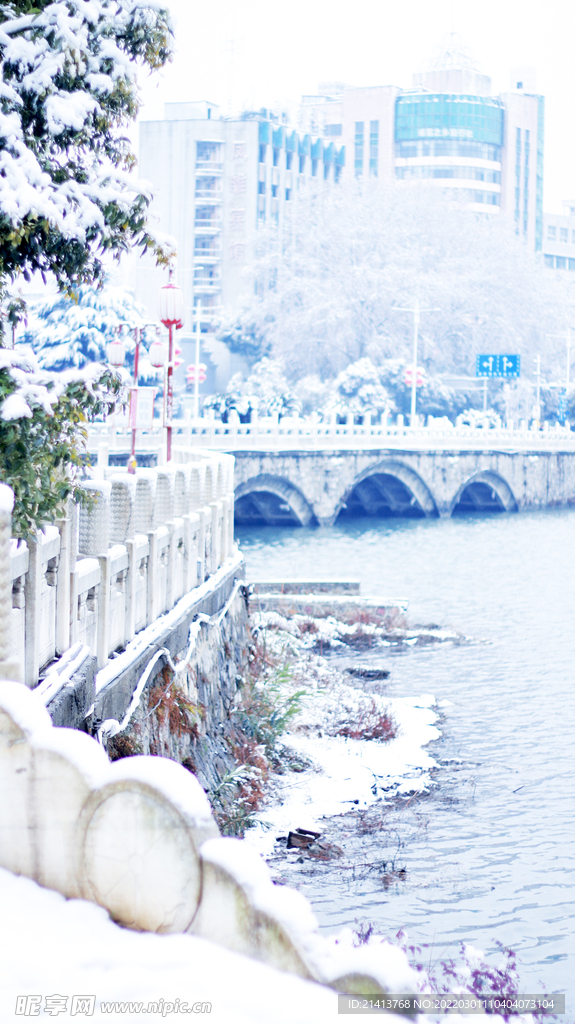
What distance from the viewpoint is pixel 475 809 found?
1335cm

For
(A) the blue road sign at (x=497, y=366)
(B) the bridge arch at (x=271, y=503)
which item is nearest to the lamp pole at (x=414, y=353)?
(A) the blue road sign at (x=497, y=366)

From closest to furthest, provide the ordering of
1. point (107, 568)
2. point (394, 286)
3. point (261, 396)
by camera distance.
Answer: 1. point (107, 568)
2. point (261, 396)
3. point (394, 286)

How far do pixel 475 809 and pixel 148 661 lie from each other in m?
5.13

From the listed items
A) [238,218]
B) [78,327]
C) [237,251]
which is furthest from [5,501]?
[238,218]

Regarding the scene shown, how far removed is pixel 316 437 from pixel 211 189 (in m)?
53.4

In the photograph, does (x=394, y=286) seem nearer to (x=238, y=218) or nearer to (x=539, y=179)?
(x=238, y=218)

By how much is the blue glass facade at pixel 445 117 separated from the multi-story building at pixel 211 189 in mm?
26241

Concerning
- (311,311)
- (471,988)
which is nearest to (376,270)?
(311,311)

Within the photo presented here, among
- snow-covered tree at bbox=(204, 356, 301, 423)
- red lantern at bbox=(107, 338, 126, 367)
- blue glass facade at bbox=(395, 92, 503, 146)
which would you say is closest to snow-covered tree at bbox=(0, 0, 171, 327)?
red lantern at bbox=(107, 338, 126, 367)

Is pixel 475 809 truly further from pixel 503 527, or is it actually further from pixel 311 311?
pixel 311 311

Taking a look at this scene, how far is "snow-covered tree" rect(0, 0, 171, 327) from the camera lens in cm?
664

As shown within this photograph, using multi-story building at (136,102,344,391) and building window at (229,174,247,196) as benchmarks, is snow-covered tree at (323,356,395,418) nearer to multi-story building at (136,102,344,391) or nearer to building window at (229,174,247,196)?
multi-story building at (136,102,344,391)

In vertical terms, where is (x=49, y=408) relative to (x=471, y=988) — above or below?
above

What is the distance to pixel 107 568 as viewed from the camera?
8898mm
